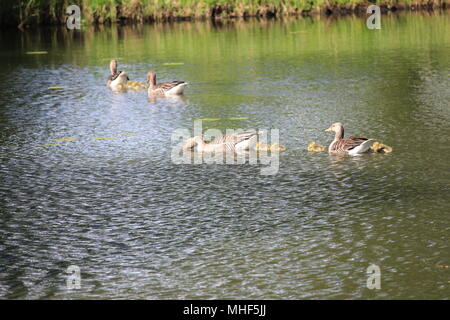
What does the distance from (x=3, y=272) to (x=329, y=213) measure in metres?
3.66

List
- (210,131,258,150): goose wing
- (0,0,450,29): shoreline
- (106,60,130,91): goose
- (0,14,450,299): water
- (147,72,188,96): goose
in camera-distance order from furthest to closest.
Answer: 1. (0,0,450,29): shoreline
2. (106,60,130,91): goose
3. (147,72,188,96): goose
4. (210,131,258,150): goose wing
5. (0,14,450,299): water

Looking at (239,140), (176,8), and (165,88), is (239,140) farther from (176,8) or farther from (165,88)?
(176,8)

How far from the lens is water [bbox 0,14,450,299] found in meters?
7.77

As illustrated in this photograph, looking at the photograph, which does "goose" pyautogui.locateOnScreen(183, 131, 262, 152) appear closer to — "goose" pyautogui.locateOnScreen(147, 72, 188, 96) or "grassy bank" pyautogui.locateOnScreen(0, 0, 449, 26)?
"goose" pyautogui.locateOnScreen(147, 72, 188, 96)

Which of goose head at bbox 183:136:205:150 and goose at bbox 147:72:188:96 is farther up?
goose at bbox 147:72:188:96

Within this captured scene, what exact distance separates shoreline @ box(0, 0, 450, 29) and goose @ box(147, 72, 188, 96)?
17928mm

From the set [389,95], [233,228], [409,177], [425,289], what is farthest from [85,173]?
[389,95]

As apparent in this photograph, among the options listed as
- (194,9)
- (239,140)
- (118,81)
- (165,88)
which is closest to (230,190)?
(239,140)

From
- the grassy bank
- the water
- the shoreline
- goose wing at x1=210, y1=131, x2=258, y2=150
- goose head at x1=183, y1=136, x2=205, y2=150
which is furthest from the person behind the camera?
the shoreline

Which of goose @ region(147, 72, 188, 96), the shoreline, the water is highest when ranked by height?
the shoreline

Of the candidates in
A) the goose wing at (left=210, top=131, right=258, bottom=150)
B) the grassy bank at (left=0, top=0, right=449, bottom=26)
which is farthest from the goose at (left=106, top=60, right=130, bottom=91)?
the grassy bank at (left=0, top=0, right=449, bottom=26)

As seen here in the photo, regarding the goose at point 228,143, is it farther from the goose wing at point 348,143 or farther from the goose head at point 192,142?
the goose wing at point 348,143

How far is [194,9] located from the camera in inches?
1420
